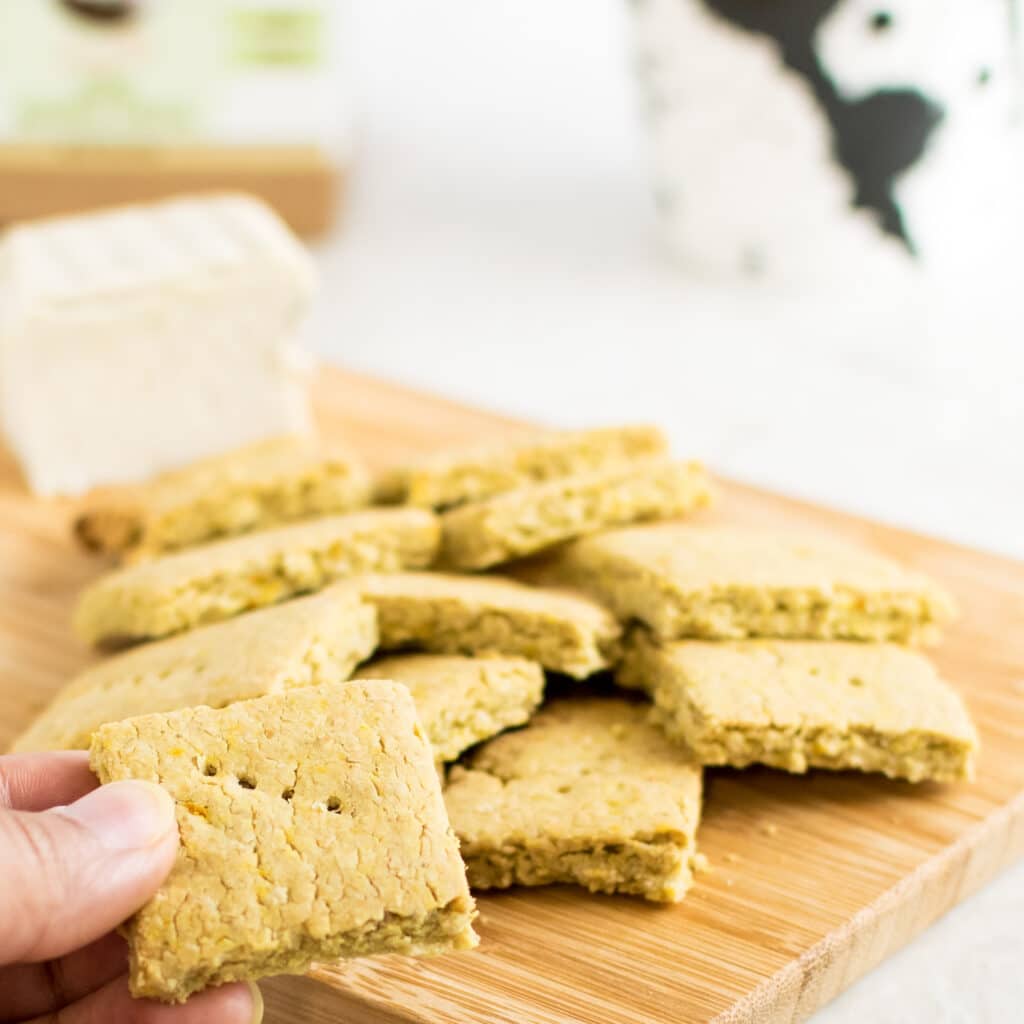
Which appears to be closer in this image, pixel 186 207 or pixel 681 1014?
pixel 681 1014

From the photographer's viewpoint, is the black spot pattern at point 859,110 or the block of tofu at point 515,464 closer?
the block of tofu at point 515,464

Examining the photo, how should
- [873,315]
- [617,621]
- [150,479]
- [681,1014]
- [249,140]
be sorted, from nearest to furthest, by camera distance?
[681,1014]
[617,621]
[150,479]
[873,315]
[249,140]

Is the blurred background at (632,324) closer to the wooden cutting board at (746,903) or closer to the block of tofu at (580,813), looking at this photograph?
the wooden cutting board at (746,903)

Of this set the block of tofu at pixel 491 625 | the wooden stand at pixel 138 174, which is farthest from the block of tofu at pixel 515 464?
the wooden stand at pixel 138 174

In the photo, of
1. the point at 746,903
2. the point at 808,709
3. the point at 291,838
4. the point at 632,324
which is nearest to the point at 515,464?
the point at 808,709

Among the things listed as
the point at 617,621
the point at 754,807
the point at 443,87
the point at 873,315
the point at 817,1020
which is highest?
the point at 443,87

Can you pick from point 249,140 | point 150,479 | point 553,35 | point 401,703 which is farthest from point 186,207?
point 553,35

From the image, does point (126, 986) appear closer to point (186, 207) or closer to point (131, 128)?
point (186, 207)
